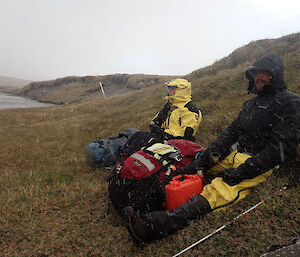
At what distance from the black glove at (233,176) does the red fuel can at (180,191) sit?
0.46m

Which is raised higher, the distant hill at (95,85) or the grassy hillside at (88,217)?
the distant hill at (95,85)

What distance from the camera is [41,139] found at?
11789mm

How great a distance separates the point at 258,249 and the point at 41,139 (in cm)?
1188

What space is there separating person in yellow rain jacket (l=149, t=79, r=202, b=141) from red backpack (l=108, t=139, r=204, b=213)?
162 centimetres

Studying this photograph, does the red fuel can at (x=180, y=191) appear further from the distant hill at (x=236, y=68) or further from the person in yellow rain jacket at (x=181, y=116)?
the distant hill at (x=236, y=68)

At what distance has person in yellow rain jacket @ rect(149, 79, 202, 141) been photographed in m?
5.85

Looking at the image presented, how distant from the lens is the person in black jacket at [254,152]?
3135 millimetres

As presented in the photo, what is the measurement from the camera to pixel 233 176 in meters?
3.52

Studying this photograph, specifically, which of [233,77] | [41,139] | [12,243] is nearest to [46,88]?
[41,139]

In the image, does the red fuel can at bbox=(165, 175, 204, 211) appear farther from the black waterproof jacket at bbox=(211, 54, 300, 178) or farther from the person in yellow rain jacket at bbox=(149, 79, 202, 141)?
the person in yellow rain jacket at bbox=(149, 79, 202, 141)

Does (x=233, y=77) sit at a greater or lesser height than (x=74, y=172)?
greater

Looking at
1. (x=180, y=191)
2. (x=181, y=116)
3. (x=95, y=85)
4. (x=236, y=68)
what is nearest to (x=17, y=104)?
(x=95, y=85)

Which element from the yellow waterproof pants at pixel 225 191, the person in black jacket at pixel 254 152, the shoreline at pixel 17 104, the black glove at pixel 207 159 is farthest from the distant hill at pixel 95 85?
the yellow waterproof pants at pixel 225 191

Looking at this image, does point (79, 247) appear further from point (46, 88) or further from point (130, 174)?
point (46, 88)
